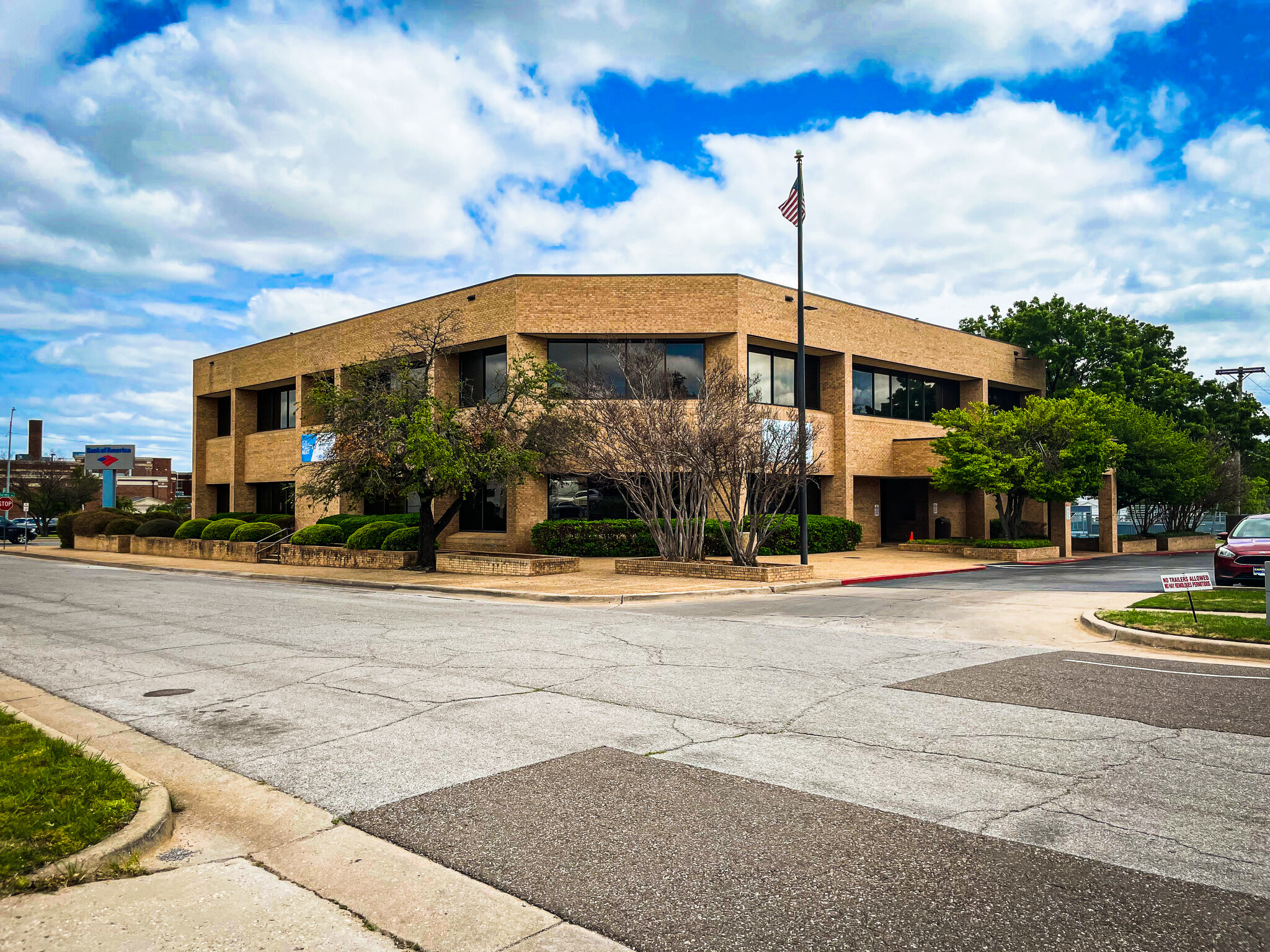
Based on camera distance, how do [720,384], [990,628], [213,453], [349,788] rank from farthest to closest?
[213,453], [720,384], [990,628], [349,788]

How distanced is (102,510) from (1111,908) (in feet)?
157

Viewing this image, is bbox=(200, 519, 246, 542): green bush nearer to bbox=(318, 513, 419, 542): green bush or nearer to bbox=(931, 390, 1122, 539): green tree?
bbox=(318, 513, 419, 542): green bush

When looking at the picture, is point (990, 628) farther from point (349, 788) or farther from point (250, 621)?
point (250, 621)

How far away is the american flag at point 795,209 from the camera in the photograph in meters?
22.9

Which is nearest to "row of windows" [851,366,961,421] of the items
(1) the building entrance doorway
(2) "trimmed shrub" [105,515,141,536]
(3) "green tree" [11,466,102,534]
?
(1) the building entrance doorway

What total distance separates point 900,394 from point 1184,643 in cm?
2767

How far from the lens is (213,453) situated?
46156mm

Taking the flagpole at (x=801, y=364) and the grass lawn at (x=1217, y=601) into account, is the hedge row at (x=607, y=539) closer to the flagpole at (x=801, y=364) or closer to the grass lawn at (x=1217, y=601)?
the flagpole at (x=801, y=364)

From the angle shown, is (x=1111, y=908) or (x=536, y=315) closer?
(x=1111, y=908)

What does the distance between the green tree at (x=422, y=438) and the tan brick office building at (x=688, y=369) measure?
2.98 metres

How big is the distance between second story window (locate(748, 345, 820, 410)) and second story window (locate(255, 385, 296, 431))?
22.8m

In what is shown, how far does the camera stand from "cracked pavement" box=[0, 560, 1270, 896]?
16.6ft

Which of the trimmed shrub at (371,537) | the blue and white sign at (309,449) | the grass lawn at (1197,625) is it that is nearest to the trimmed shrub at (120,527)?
the blue and white sign at (309,449)

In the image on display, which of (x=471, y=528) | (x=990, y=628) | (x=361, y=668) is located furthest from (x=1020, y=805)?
(x=471, y=528)
